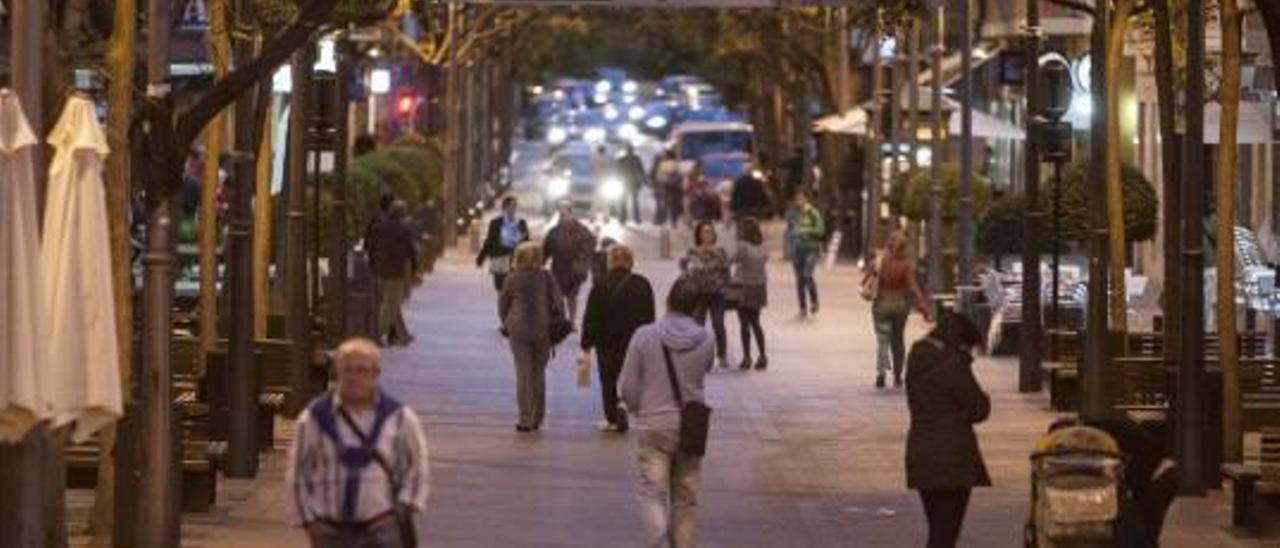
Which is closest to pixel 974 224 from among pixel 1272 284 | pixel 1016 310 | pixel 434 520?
pixel 1016 310

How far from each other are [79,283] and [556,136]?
127 m

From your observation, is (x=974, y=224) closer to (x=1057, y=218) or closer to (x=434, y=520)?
(x=1057, y=218)

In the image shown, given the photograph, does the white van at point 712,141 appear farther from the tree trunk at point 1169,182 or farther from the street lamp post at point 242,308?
the street lamp post at point 242,308

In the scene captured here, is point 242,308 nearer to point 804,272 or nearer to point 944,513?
point 944,513

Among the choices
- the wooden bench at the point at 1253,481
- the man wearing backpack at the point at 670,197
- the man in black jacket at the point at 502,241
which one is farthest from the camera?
the man wearing backpack at the point at 670,197

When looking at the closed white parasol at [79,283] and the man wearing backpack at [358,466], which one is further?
the closed white parasol at [79,283]

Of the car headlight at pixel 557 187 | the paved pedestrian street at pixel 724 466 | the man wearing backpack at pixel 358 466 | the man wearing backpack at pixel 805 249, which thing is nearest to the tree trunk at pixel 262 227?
the paved pedestrian street at pixel 724 466

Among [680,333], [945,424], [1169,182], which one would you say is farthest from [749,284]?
[945,424]

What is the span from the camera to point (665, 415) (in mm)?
19141

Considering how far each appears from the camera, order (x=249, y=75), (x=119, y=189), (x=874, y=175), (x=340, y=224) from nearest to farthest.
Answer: (x=119, y=189), (x=249, y=75), (x=340, y=224), (x=874, y=175)

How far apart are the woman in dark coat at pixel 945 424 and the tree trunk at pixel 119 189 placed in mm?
4964

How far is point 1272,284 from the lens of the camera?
35.8 meters

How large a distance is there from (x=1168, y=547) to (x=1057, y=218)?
40.1ft

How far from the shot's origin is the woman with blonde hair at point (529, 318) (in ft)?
93.7
